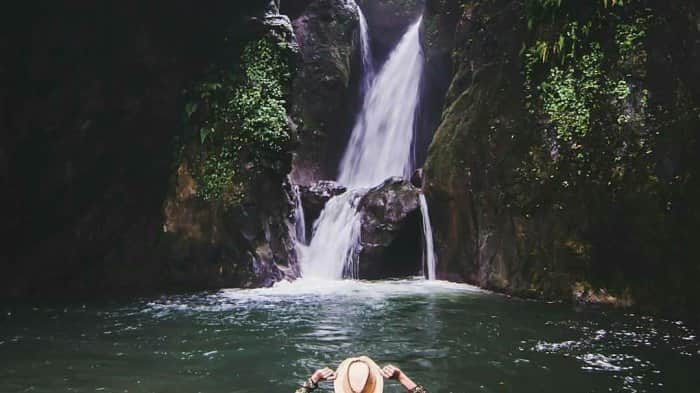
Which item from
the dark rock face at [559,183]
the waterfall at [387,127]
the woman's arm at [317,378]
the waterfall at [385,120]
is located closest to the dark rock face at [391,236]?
the dark rock face at [559,183]

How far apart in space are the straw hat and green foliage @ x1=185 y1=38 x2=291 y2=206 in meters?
10.7

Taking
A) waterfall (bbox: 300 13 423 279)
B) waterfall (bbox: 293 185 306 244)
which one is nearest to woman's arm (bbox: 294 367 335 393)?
waterfall (bbox: 293 185 306 244)

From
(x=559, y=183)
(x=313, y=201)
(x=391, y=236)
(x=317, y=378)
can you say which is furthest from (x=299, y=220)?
(x=317, y=378)

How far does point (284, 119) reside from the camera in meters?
13.9

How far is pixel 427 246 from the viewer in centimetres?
1478

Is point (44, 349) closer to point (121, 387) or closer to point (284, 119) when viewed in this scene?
point (121, 387)

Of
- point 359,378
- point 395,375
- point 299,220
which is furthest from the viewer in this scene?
point 299,220

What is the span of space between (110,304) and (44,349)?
12.6ft

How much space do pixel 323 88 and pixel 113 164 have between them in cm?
1163

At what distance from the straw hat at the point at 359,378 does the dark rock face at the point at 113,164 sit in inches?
406

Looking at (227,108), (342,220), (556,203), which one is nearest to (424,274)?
(342,220)

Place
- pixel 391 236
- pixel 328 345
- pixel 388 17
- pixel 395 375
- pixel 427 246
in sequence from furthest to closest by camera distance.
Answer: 1. pixel 388 17
2. pixel 391 236
3. pixel 427 246
4. pixel 328 345
5. pixel 395 375

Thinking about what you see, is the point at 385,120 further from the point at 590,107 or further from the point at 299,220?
the point at 590,107

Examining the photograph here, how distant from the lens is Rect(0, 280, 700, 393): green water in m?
5.45
